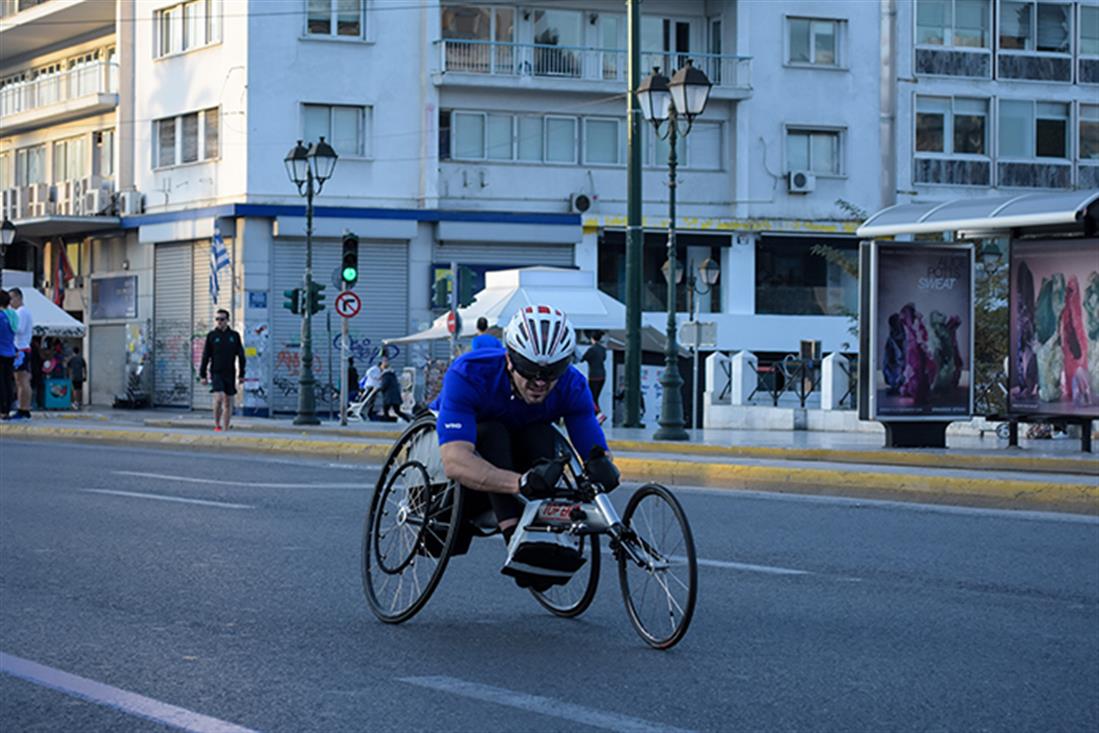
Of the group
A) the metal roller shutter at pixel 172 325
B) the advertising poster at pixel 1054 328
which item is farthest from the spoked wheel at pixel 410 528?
the metal roller shutter at pixel 172 325

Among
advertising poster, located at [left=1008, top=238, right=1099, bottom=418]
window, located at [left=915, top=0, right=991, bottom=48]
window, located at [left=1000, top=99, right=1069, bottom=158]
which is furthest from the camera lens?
window, located at [left=1000, top=99, right=1069, bottom=158]

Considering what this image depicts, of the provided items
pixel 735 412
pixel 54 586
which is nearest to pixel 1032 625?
pixel 54 586

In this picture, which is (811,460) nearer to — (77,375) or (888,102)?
(888,102)

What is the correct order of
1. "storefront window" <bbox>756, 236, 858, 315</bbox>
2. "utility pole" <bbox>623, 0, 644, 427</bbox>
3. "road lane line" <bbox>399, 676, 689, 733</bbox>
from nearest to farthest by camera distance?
1. "road lane line" <bbox>399, 676, 689, 733</bbox>
2. "utility pole" <bbox>623, 0, 644, 427</bbox>
3. "storefront window" <bbox>756, 236, 858, 315</bbox>

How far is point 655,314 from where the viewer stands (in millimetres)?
47125

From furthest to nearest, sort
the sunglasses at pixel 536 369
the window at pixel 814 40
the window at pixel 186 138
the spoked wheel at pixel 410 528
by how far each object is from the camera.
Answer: the window at pixel 814 40 → the window at pixel 186 138 → the spoked wheel at pixel 410 528 → the sunglasses at pixel 536 369

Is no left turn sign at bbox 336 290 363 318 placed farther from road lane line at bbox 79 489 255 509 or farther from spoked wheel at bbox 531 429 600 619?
spoked wheel at bbox 531 429 600 619

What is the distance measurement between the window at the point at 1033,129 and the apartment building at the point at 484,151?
102mm

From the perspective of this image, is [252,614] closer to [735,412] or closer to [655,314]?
[735,412]

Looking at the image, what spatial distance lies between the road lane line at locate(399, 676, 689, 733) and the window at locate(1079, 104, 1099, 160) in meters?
46.6

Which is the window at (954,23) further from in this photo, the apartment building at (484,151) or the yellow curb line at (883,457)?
the yellow curb line at (883,457)

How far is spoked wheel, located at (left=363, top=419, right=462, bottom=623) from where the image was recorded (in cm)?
769

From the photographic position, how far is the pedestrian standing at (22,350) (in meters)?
27.2

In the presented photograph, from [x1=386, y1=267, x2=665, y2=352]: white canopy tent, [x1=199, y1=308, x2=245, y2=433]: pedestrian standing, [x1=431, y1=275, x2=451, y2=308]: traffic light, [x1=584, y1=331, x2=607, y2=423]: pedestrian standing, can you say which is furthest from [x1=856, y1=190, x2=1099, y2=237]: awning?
[x1=431, y1=275, x2=451, y2=308]: traffic light
